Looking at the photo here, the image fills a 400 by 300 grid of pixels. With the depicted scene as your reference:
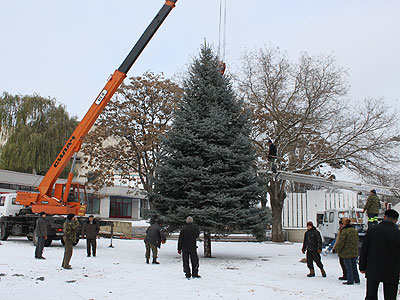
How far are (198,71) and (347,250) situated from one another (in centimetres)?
1038

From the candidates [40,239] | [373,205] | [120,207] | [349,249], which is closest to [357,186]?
[373,205]

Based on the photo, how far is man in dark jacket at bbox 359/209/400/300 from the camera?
21.0 feet

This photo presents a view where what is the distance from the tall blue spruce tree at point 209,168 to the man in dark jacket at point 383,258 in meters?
8.91

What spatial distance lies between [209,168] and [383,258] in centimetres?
1012

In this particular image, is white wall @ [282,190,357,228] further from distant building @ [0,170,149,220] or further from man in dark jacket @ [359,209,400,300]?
man in dark jacket @ [359,209,400,300]

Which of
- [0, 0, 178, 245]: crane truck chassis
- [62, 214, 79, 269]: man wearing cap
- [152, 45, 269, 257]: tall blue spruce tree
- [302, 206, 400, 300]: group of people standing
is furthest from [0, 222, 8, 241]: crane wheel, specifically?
[302, 206, 400, 300]: group of people standing

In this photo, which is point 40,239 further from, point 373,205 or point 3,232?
point 373,205

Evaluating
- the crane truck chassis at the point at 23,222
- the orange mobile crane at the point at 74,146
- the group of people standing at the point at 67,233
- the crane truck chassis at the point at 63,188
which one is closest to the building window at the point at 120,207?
the crane truck chassis at the point at 23,222

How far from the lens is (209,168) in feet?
53.2

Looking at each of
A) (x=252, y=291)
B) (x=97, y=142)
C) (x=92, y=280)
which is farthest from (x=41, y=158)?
(x=252, y=291)

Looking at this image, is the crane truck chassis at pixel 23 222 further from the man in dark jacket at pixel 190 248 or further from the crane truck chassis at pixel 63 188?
the man in dark jacket at pixel 190 248

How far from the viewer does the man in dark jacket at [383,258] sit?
6387mm

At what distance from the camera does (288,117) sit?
25953 millimetres

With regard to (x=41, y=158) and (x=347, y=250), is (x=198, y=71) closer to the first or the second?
(x=347, y=250)
